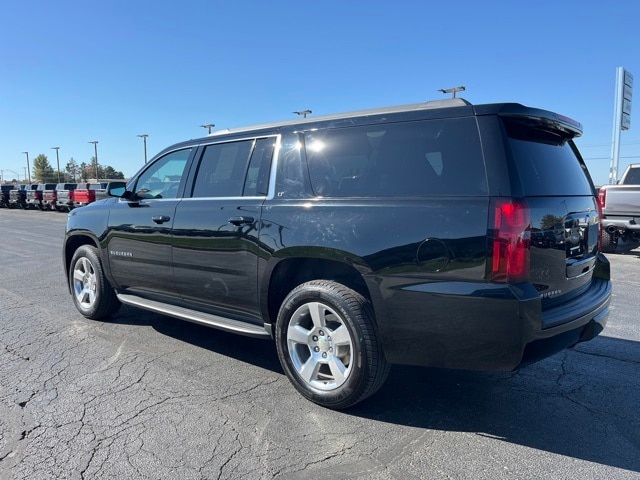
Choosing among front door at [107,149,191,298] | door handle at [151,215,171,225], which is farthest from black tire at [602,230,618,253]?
door handle at [151,215,171,225]

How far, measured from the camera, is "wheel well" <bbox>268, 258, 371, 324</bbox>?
3.35 meters

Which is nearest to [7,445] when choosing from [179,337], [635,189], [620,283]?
[179,337]

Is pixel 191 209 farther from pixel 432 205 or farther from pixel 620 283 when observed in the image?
pixel 620 283

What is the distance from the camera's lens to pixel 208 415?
3.17 metres

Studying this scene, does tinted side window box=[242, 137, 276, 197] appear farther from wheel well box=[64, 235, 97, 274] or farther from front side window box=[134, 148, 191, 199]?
wheel well box=[64, 235, 97, 274]

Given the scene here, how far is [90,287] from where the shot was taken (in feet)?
17.6

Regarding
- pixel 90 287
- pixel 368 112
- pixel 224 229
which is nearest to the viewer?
pixel 368 112

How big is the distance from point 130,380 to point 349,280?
6.19 ft

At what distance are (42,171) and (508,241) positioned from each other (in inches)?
4586

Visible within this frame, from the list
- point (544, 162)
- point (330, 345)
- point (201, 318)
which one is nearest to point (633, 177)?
point (544, 162)

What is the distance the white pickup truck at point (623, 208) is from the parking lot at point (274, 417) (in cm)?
673

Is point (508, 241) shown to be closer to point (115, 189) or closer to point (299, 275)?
point (299, 275)

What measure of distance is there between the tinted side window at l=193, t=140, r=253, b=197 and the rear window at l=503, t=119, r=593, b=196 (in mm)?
2075

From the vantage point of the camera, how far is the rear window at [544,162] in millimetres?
2857
